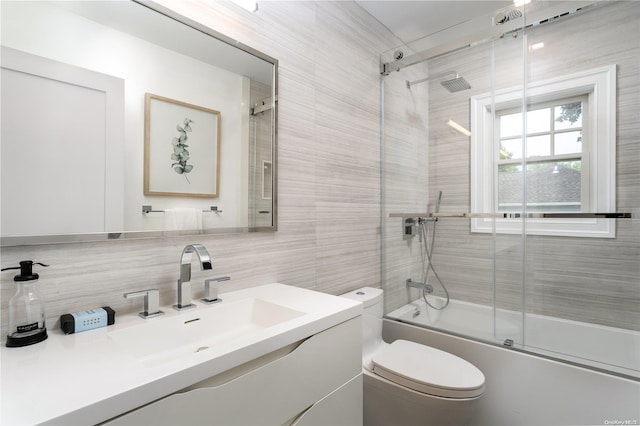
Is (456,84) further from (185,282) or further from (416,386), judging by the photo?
(185,282)

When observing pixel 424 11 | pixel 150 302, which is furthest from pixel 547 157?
pixel 150 302

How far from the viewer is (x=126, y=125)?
3.42 ft

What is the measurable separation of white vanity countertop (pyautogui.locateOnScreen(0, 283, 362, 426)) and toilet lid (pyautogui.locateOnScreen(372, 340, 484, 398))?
0.71m

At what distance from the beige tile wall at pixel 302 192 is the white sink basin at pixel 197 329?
0.15 m

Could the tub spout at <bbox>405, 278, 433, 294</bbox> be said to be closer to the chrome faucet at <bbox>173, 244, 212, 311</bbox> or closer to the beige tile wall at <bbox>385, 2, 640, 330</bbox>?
the beige tile wall at <bbox>385, 2, 640, 330</bbox>

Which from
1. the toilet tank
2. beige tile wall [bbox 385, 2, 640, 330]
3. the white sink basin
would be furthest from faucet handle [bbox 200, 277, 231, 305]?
beige tile wall [bbox 385, 2, 640, 330]

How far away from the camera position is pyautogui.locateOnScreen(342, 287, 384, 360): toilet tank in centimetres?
175

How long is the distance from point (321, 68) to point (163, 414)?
5.46 ft

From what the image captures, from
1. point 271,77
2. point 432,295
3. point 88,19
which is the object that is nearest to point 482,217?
point 432,295

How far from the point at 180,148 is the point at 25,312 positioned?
25.8 inches

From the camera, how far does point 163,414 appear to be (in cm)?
64

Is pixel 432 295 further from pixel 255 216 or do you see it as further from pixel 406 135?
pixel 255 216


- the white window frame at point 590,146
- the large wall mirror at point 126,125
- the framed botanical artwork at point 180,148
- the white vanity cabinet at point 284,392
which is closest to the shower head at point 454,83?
the white window frame at point 590,146

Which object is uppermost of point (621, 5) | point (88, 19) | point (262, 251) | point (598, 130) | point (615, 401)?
point (621, 5)
